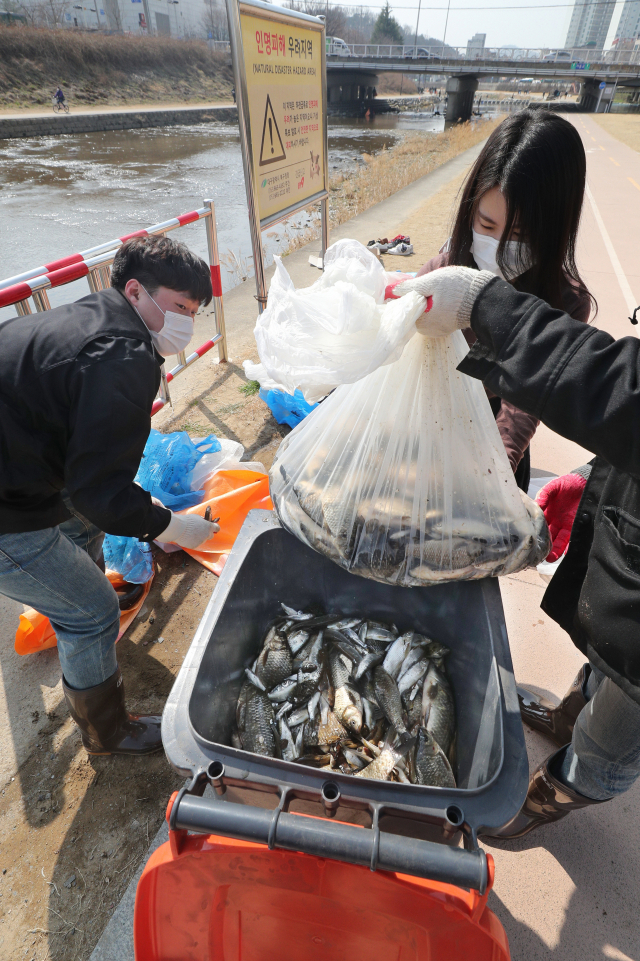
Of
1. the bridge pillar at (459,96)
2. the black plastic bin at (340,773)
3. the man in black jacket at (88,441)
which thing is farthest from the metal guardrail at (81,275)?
the bridge pillar at (459,96)

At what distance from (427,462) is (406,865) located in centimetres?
85

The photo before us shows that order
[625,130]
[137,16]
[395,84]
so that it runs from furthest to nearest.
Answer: [395,84]
[137,16]
[625,130]

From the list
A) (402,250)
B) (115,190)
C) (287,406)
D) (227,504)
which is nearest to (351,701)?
(227,504)

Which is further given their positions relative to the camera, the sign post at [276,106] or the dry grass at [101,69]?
the dry grass at [101,69]

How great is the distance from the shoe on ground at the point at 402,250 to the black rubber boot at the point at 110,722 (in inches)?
257

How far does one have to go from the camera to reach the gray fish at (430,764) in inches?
50.2

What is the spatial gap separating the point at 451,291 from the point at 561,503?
1374 millimetres

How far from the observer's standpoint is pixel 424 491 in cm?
133

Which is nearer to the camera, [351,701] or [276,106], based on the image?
[351,701]

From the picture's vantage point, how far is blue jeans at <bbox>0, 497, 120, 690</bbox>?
1.50 meters

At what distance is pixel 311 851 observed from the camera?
83 cm

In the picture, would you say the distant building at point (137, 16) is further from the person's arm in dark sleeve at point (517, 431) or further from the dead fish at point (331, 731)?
the dead fish at point (331, 731)

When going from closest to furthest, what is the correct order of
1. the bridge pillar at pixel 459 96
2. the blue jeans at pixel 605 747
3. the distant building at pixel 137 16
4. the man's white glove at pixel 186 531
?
the blue jeans at pixel 605 747
the man's white glove at pixel 186 531
the bridge pillar at pixel 459 96
the distant building at pixel 137 16

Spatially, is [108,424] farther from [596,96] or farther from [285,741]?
[596,96]
